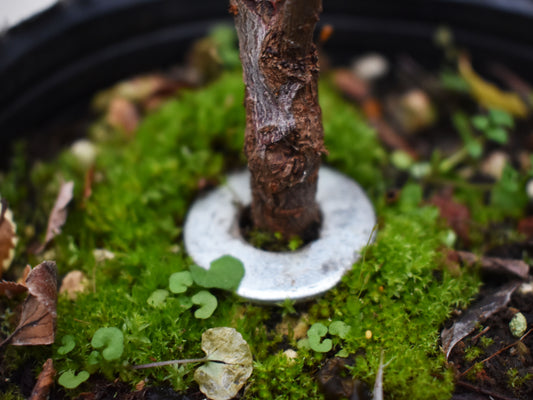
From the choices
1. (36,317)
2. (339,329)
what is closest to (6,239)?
(36,317)

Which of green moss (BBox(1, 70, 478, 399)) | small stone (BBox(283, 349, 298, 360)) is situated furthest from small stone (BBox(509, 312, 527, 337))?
small stone (BBox(283, 349, 298, 360))

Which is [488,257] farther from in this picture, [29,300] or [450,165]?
[29,300]

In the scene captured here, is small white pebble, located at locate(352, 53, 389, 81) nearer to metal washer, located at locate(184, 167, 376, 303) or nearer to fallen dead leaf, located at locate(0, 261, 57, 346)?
metal washer, located at locate(184, 167, 376, 303)

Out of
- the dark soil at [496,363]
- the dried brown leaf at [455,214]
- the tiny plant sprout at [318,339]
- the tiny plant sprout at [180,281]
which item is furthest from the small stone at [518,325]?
the tiny plant sprout at [180,281]

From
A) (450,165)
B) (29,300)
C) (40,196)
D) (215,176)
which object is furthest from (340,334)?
(40,196)

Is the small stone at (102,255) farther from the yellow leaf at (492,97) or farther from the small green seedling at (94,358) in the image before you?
the yellow leaf at (492,97)

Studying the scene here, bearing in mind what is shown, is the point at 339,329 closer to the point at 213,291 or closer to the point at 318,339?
the point at 318,339
